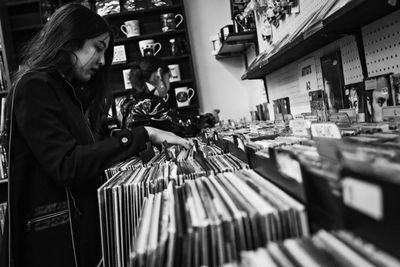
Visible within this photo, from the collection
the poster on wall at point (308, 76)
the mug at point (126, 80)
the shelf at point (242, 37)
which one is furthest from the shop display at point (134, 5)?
the poster on wall at point (308, 76)

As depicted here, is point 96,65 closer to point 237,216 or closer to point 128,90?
point 237,216

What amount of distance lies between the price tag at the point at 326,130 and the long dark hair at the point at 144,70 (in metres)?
1.92

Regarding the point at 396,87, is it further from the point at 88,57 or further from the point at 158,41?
the point at 158,41

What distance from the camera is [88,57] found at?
3.56 ft

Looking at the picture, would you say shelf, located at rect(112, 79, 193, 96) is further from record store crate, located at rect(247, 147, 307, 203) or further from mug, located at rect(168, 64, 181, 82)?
record store crate, located at rect(247, 147, 307, 203)

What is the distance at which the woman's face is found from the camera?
107 cm

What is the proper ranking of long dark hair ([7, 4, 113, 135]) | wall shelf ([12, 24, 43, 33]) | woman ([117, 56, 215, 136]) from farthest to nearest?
1. wall shelf ([12, 24, 43, 33])
2. woman ([117, 56, 215, 136])
3. long dark hair ([7, 4, 113, 135])

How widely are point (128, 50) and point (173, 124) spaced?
4.27 ft

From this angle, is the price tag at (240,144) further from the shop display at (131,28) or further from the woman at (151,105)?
the shop display at (131,28)

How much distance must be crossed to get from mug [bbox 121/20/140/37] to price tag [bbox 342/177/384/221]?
3.01m

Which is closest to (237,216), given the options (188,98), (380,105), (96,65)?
(380,105)

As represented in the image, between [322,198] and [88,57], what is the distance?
0.94m

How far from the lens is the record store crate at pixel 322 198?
1.12ft

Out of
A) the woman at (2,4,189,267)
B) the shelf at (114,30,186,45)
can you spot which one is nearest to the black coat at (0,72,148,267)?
the woman at (2,4,189,267)
